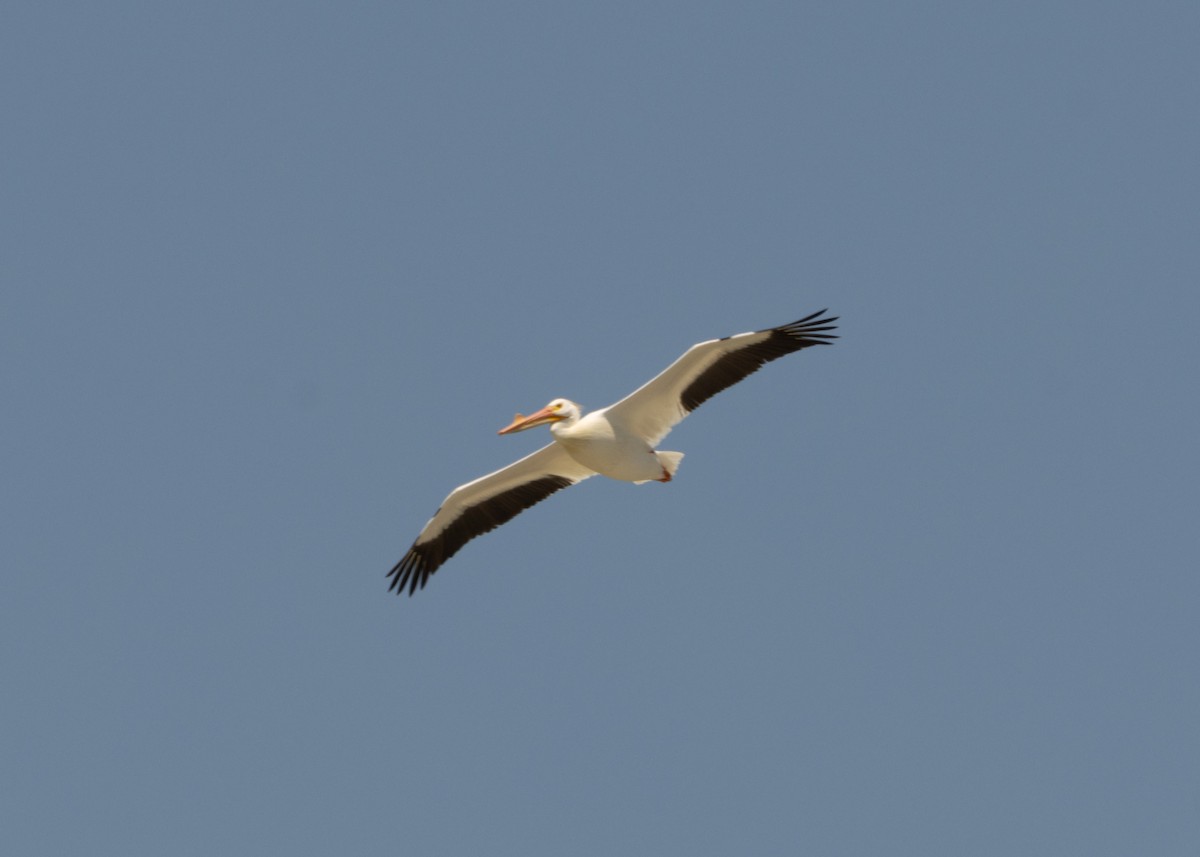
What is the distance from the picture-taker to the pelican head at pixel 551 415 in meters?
17.0

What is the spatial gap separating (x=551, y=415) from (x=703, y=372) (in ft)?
5.04

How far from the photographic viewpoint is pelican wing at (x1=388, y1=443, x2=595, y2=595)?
17.8 meters

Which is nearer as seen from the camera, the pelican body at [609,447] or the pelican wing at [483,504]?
the pelican body at [609,447]

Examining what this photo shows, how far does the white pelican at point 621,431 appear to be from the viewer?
16.3 m

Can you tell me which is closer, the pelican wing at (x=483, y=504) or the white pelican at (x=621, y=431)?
the white pelican at (x=621, y=431)

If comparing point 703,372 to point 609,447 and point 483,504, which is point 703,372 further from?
point 483,504

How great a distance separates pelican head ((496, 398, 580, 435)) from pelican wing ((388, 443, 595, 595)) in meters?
0.36

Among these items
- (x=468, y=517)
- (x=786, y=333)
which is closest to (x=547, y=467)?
(x=468, y=517)

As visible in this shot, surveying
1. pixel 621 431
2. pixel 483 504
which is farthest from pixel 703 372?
pixel 483 504

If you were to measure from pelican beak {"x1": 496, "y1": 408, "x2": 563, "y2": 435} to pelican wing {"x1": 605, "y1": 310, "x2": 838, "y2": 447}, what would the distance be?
0.69m

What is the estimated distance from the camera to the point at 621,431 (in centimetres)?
1672

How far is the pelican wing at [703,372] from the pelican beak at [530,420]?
689 mm

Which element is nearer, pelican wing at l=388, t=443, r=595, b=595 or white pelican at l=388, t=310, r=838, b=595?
Result: white pelican at l=388, t=310, r=838, b=595

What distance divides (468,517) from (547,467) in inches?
37.8
